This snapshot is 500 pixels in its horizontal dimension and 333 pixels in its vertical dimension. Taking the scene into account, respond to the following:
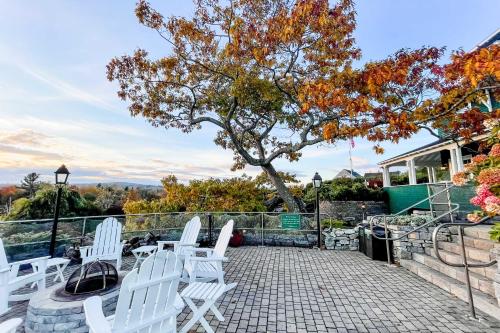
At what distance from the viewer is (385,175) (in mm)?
14953

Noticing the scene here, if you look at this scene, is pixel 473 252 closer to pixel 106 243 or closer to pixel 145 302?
pixel 145 302

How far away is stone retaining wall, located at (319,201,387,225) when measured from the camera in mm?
13133

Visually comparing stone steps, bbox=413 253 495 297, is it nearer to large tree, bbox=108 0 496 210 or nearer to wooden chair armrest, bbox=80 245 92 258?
large tree, bbox=108 0 496 210

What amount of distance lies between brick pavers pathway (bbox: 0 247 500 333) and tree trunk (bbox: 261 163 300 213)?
4518 millimetres

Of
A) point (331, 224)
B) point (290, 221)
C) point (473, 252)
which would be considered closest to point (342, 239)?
point (331, 224)

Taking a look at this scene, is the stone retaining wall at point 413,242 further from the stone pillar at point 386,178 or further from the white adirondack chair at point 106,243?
the stone pillar at point 386,178

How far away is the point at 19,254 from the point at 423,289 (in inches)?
317

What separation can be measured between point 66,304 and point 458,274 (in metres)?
5.46

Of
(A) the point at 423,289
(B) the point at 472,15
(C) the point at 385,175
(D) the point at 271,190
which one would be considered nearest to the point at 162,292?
(A) the point at 423,289

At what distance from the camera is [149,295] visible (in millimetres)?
1755

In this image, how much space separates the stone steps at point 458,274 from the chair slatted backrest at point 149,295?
4.17 m

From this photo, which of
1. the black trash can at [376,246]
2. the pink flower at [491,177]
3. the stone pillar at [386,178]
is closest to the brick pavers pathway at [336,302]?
the black trash can at [376,246]

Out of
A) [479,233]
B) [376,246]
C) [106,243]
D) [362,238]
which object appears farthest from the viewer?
[362,238]

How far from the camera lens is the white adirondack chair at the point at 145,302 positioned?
5.09 ft
